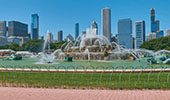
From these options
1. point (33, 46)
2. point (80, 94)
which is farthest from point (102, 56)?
point (33, 46)

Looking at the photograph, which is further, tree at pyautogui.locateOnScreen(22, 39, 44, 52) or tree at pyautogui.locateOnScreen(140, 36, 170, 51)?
tree at pyautogui.locateOnScreen(22, 39, 44, 52)

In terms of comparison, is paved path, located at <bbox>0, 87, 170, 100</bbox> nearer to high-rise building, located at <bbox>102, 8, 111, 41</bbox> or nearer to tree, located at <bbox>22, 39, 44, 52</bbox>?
tree, located at <bbox>22, 39, 44, 52</bbox>

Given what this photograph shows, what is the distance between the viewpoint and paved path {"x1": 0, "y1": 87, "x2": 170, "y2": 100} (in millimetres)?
6898

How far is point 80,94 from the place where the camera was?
740 cm

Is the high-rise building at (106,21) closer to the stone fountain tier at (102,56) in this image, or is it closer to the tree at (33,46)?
the tree at (33,46)

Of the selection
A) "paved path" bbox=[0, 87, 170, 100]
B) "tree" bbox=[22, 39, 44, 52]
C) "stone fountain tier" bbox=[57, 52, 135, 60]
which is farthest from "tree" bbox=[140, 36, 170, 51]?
"paved path" bbox=[0, 87, 170, 100]

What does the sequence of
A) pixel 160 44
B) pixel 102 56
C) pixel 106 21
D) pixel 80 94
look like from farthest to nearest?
pixel 106 21
pixel 160 44
pixel 102 56
pixel 80 94

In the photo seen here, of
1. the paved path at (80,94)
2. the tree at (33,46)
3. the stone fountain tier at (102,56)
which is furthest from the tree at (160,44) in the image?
the paved path at (80,94)

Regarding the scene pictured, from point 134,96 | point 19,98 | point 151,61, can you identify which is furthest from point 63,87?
point 151,61

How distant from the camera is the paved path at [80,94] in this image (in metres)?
6.90

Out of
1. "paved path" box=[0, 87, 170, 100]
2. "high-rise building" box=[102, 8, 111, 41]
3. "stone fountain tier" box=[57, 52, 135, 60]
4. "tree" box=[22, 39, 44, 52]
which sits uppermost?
"high-rise building" box=[102, 8, 111, 41]

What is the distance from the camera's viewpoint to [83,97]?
274 inches

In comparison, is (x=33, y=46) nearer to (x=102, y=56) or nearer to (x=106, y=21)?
(x=102, y=56)

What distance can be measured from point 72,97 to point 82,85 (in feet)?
6.16
